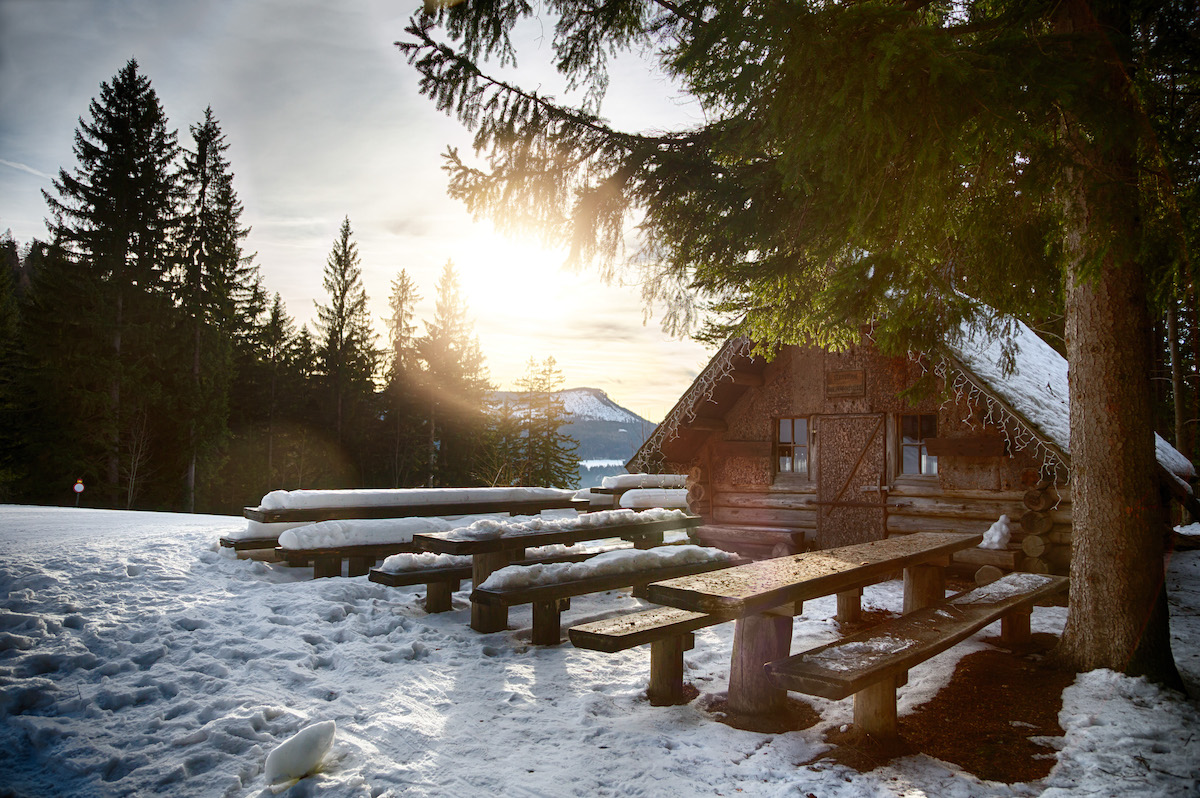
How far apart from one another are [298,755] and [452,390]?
3523cm

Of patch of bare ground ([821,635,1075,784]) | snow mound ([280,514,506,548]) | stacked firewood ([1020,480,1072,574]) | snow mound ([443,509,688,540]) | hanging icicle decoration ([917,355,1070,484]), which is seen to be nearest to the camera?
patch of bare ground ([821,635,1075,784])

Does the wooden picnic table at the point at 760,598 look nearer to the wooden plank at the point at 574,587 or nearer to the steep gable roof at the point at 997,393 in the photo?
the wooden plank at the point at 574,587

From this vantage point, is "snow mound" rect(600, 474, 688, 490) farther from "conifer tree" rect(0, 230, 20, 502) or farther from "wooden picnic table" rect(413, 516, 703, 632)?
"conifer tree" rect(0, 230, 20, 502)

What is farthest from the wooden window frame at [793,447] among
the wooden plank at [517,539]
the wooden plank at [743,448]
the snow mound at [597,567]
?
the snow mound at [597,567]

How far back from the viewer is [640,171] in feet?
20.5

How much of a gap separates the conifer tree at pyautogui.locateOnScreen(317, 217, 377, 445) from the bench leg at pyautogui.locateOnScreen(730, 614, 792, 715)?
116ft

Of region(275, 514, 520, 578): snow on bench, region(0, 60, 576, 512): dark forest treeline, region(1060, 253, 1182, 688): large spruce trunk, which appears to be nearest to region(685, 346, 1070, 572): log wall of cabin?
region(1060, 253, 1182, 688): large spruce trunk

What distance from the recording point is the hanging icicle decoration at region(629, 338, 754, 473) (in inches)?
415

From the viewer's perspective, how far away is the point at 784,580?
446 cm

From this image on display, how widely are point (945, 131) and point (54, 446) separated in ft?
91.1

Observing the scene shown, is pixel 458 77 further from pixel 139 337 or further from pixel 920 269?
pixel 139 337

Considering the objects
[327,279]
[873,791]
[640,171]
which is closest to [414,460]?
[327,279]

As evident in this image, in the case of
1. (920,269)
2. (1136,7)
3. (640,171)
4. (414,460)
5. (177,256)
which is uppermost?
(177,256)

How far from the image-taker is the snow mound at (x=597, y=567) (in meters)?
5.79
